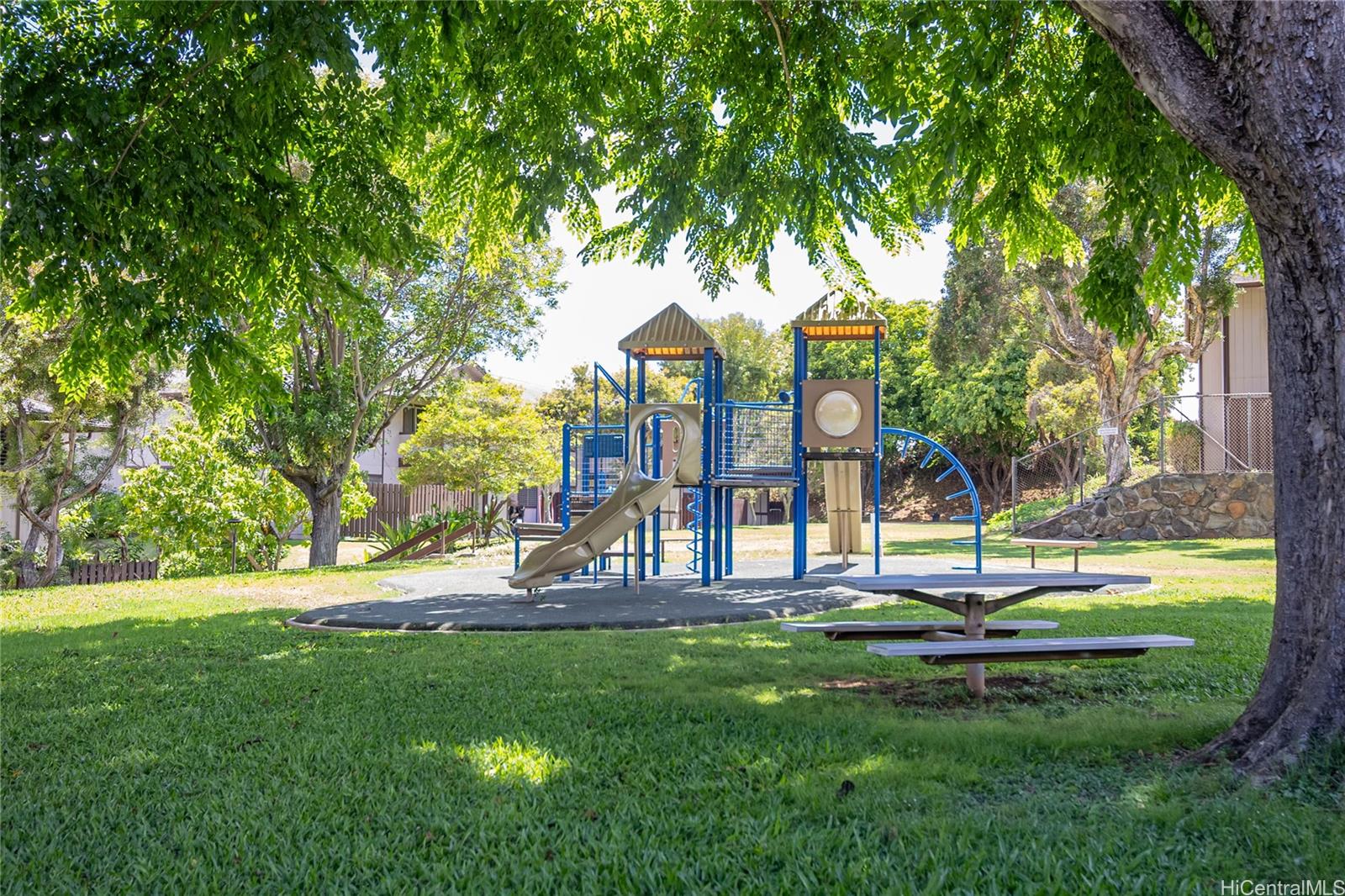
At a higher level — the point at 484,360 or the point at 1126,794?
the point at 484,360

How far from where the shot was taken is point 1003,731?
179 inches

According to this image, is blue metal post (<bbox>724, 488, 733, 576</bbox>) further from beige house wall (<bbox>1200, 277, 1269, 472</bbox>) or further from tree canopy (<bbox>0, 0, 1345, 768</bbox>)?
beige house wall (<bbox>1200, 277, 1269, 472</bbox>)

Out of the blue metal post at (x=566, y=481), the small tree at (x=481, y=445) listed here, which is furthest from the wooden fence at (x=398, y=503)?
the blue metal post at (x=566, y=481)

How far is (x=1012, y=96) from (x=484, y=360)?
572 inches

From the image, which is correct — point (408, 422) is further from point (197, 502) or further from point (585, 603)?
point (585, 603)

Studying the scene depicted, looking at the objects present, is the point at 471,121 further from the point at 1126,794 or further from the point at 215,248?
the point at 1126,794

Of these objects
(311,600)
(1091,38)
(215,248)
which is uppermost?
(1091,38)

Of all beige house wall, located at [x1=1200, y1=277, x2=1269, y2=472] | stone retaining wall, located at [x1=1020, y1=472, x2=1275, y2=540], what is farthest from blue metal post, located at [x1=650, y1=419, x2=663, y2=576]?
→ beige house wall, located at [x1=1200, y1=277, x2=1269, y2=472]

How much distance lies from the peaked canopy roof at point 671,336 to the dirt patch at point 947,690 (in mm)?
8367

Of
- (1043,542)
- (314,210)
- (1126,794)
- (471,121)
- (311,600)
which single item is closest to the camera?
(1126,794)

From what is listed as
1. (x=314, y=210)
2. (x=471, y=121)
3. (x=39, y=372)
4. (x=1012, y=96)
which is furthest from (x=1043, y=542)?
(x=39, y=372)

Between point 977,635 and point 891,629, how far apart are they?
0.63 m

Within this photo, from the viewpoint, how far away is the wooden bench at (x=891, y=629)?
5.35m

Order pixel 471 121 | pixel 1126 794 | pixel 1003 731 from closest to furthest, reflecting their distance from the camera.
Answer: pixel 1126 794, pixel 1003 731, pixel 471 121
